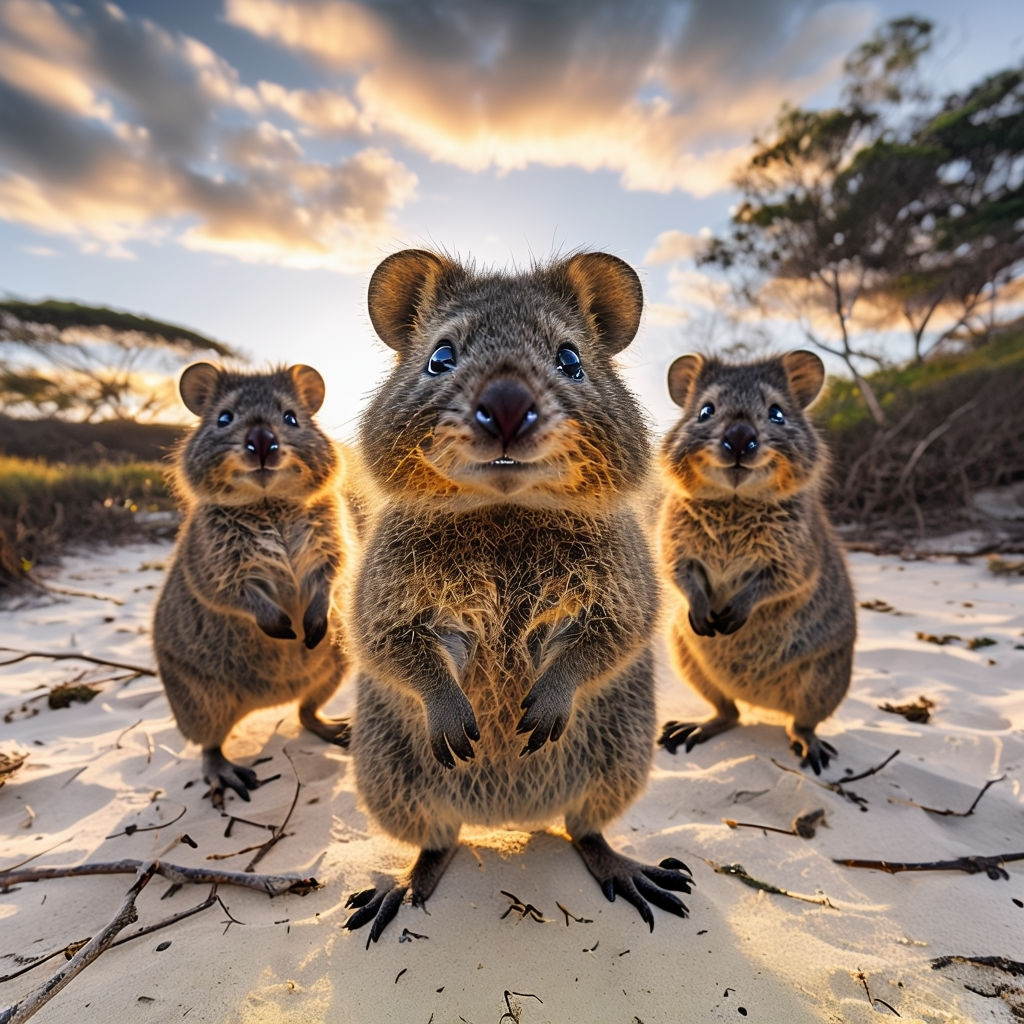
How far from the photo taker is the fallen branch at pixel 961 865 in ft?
7.77

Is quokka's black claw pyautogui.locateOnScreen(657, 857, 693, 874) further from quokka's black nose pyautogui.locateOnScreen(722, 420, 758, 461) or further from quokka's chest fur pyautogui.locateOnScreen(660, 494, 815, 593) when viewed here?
quokka's black nose pyautogui.locateOnScreen(722, 420, 758, 461)

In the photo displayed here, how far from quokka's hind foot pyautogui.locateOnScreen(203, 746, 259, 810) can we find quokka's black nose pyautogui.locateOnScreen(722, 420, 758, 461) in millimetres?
3265

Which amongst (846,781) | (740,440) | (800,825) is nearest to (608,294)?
(740,440)

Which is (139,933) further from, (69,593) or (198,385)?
(69,593)

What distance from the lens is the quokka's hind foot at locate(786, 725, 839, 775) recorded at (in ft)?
11.1

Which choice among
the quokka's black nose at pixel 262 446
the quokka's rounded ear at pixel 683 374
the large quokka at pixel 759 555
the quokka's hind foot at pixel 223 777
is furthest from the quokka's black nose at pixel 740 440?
the quokka's hind foot at pixel 223 777

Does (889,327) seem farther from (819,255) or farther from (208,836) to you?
(208,836)

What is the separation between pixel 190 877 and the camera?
222 centimetres

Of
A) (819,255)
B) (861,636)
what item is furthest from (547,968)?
(819,255)

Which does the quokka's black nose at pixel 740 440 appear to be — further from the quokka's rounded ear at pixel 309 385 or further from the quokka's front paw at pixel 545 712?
the quokka's rounded ear at pixel 309 385

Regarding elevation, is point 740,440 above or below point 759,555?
above

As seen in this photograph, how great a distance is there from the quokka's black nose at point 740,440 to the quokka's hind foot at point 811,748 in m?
1.78

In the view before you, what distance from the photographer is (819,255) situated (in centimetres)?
2086

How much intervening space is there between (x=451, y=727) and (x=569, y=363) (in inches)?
51.8
